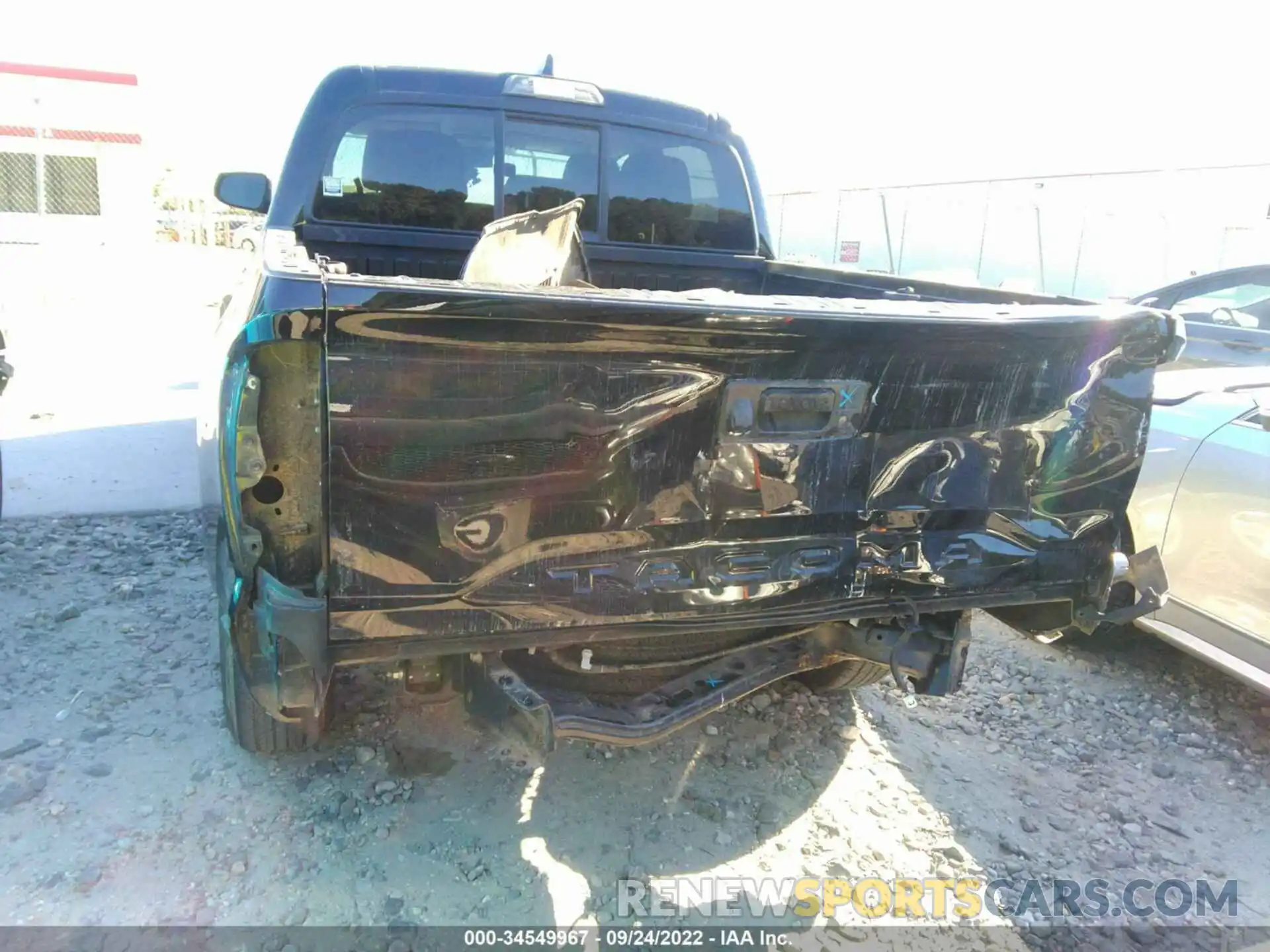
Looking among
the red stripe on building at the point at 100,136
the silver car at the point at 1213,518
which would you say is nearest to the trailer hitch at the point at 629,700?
the silver car at the point at 1213,518

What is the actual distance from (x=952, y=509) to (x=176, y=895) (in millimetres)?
2320

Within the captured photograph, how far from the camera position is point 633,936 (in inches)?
92.1

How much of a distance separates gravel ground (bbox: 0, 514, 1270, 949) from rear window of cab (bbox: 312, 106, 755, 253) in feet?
6.54

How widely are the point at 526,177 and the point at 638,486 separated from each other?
7.41 feet

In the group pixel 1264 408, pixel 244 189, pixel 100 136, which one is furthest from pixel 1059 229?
pixel 100 136

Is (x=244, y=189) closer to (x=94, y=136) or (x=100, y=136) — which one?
(x=100, y=136)

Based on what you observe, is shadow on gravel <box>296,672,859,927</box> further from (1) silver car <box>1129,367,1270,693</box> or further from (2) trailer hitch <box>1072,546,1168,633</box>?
(1) silver car <box>1129,367,1270,693</box>

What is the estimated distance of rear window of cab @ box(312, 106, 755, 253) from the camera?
3672 millimetres

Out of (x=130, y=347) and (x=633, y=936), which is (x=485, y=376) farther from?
(x=130, y=347)

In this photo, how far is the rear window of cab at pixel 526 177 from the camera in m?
3.67

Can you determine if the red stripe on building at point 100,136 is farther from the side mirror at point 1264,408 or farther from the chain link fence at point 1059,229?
the side mirror at point 1264,408

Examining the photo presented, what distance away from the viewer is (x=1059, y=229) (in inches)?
609

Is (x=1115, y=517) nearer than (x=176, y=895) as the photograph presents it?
No

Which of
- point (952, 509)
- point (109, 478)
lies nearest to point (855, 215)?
point (109, 478)
